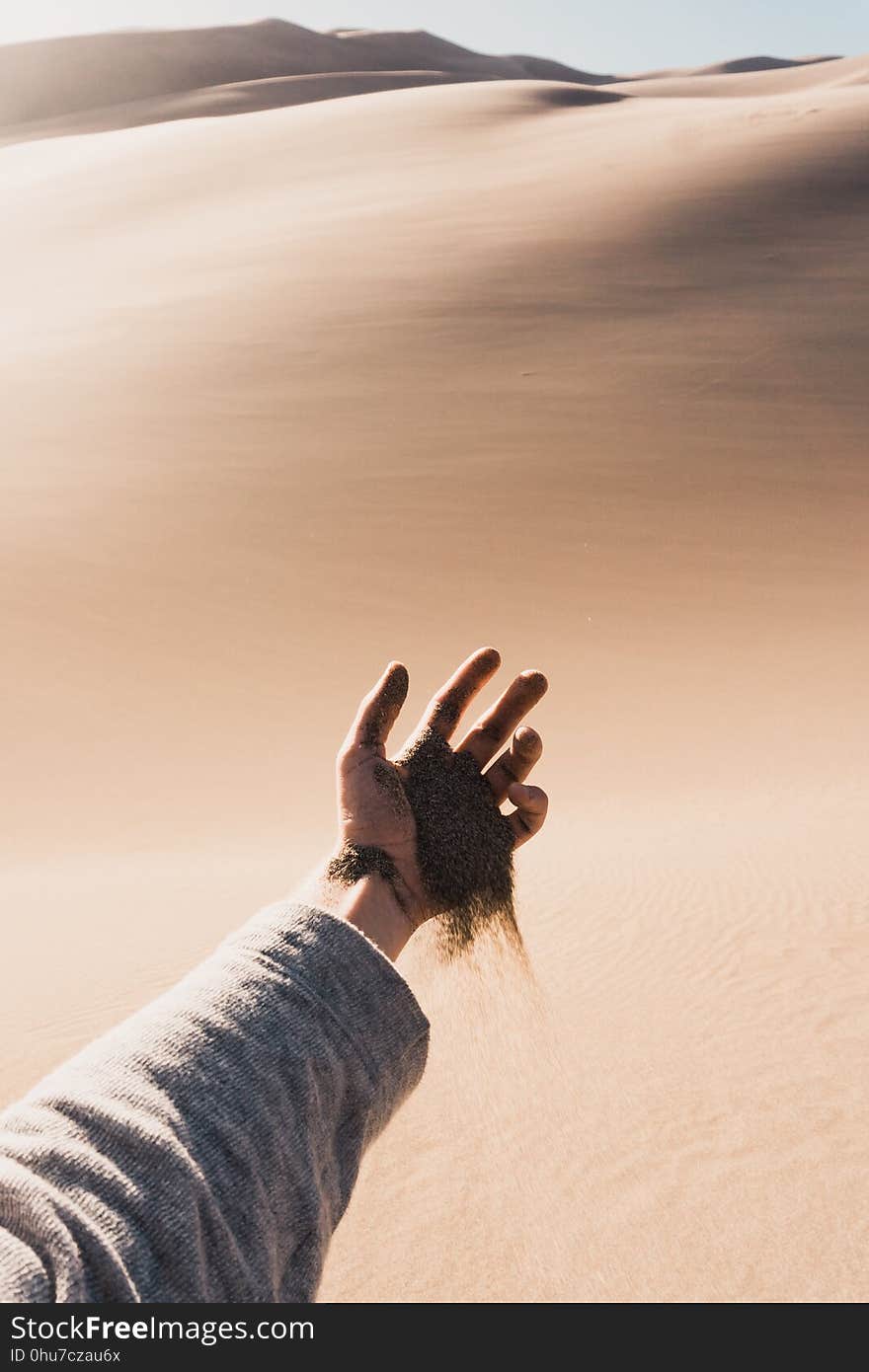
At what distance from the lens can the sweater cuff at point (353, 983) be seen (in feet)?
3.94

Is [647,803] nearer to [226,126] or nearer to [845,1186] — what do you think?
[845,1186]

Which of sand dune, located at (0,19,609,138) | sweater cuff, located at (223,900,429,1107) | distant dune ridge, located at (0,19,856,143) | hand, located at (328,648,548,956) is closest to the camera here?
sweater cuff, located at (223,900,429,1107)

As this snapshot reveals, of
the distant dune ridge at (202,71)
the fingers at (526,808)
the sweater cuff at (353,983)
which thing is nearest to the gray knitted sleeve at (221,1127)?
the sweater cuff at (353,983)

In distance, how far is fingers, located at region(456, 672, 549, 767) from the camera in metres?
2.08

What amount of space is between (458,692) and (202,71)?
73.4m

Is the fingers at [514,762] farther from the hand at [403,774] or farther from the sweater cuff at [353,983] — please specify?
the sweater cuff at [353,983]

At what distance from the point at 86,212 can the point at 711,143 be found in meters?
14.1

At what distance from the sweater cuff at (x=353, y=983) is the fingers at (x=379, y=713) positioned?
0.61 meters

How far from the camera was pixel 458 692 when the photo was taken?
2094 mm

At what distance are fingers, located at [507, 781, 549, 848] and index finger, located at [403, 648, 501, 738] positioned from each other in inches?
6.8

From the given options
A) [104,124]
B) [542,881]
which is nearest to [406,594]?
[542,881]

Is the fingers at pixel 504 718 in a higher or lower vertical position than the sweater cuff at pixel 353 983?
higher

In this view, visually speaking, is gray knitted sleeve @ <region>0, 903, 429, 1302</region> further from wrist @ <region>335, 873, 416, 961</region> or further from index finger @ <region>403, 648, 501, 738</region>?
index finger @ <region>403, 648, 501, 738</region>

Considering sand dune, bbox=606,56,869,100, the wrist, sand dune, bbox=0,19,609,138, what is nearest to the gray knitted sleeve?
the wrist
